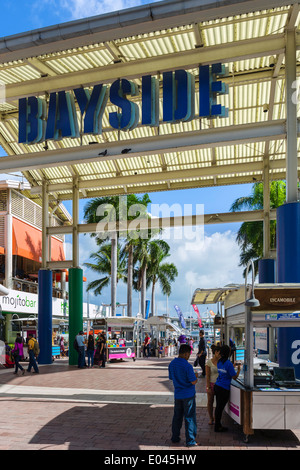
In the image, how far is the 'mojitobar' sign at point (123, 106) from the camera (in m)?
13.9

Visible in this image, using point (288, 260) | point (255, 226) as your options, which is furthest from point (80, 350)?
point (255, 226)

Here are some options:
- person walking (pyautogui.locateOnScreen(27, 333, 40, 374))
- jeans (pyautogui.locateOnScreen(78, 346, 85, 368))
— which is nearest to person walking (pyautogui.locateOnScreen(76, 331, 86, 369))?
jeans (pyautogui.locateOnScreen(78, 346, 85, 368))

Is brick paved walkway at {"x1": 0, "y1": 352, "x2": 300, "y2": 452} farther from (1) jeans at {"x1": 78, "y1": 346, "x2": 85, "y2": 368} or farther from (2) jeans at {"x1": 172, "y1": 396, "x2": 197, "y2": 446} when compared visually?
(1) jeans at {"x1": 78, "y1": 346, "x2": 85, "y2": 368}

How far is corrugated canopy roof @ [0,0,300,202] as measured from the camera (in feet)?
39.2

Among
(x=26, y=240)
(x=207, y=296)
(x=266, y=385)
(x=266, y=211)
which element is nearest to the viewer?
(x=266, y=385)

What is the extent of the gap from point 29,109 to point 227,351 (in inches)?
414

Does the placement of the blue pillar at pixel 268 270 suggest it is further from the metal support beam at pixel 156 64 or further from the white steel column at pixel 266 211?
the metal support beam at pixel 156 64

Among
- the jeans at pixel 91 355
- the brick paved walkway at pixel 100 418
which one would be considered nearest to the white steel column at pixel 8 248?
the jeans at pixel 91 355

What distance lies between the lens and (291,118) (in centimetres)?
1238

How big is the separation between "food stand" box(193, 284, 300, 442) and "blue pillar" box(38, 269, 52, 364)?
1461 cm

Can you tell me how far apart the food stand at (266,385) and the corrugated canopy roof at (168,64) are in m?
6.24

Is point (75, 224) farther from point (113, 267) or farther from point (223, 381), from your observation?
point (113, 267)

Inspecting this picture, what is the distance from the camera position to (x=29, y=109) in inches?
610

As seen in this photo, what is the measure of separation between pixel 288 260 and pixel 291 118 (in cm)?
362
